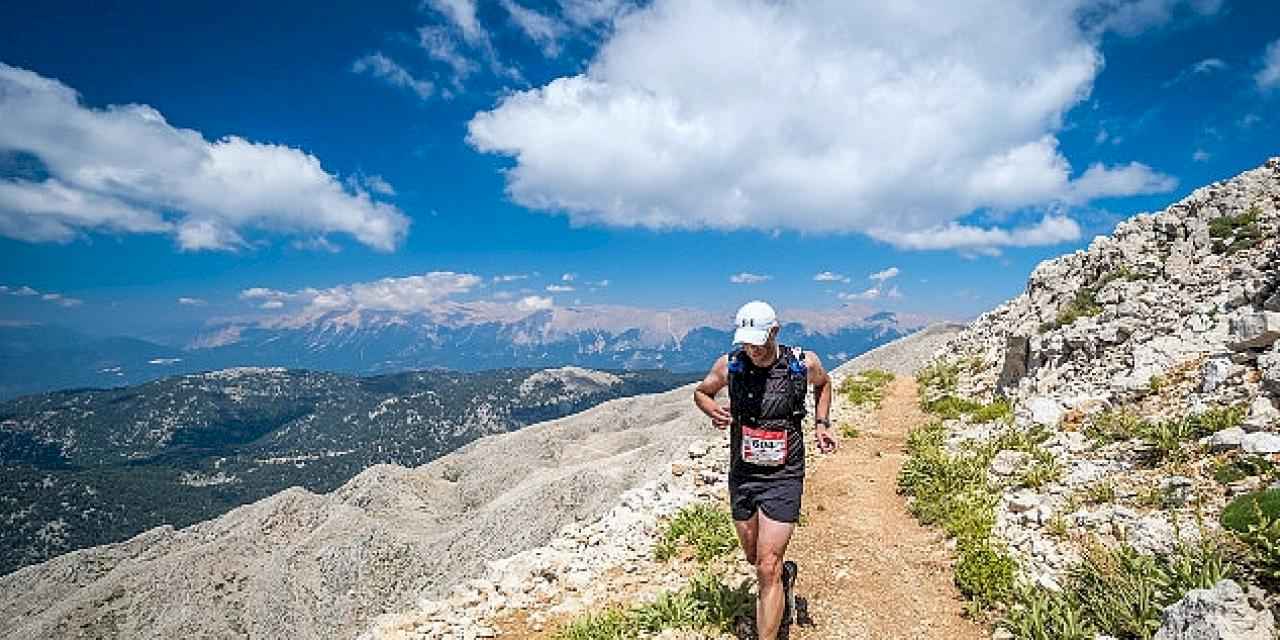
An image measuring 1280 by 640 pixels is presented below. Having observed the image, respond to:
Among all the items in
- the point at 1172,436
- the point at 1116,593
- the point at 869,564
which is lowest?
the point at 869,564

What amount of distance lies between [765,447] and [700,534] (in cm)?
472

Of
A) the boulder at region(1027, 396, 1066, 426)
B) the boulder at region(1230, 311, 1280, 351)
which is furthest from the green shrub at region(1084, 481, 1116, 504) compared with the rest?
the boulder at region(1230, 311, 1280, 351)

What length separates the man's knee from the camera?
→ 7.86 metres

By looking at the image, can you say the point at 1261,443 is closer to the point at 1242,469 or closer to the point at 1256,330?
the point at 1242,469

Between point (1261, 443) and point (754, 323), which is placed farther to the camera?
point (1261, 443)

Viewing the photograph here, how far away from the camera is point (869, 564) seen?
35.8 ft

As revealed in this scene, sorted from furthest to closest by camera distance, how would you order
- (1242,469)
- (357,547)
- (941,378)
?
(357,547), (941,378), (1242,469)

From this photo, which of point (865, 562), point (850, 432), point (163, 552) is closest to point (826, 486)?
point (865, 562)

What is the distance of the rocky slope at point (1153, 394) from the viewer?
9172 mm

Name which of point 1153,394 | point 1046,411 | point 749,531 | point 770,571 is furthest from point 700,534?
point 1153,394

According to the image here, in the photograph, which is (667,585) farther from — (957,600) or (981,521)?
(981,521)

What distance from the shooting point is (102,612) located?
57000 mm

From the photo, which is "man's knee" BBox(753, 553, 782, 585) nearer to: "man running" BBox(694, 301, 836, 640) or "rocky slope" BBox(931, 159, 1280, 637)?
"man running" BBox(694, 301, 836, 640)

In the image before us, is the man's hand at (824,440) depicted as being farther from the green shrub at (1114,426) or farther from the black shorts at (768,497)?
the green shrub at (1114,426)
